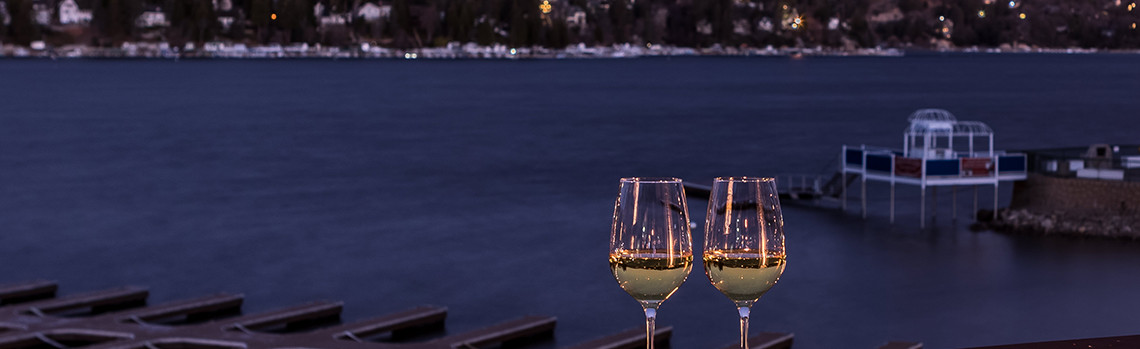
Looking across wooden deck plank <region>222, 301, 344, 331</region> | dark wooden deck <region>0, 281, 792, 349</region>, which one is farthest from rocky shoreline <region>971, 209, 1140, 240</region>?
wooden deck plank <region>222, 301, 344, 331</region>

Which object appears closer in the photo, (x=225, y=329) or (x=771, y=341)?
(x=225, y=329)

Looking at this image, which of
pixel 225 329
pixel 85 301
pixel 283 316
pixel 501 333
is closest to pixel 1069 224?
pixel 501 333

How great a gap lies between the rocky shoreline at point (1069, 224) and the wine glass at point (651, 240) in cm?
3697

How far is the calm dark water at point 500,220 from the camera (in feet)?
104

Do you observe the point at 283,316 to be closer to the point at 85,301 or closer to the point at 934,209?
the point at 85,301

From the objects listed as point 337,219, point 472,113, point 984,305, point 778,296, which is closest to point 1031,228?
point 984,305

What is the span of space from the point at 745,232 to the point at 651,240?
18 centimetres

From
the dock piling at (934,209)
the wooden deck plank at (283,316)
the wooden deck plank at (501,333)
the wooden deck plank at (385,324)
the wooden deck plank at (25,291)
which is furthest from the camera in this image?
the dock piling at (934,209)

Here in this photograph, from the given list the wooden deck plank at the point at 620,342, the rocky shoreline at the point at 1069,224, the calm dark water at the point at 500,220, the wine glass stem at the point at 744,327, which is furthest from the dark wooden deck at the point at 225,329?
the rocky shoreline at the point at 1069,224

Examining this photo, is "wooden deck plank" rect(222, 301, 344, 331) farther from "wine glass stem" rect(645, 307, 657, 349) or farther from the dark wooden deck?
"wine glass stem" rect(645, 307, 657, 349)

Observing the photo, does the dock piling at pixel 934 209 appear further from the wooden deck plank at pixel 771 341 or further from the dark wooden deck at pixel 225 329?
the wooden deck plank at pixel 771 341

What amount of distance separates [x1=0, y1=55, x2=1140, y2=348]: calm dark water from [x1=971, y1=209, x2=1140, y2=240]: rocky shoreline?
1.58ft

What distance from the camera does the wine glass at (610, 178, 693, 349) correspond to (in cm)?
242

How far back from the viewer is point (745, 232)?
245cm
